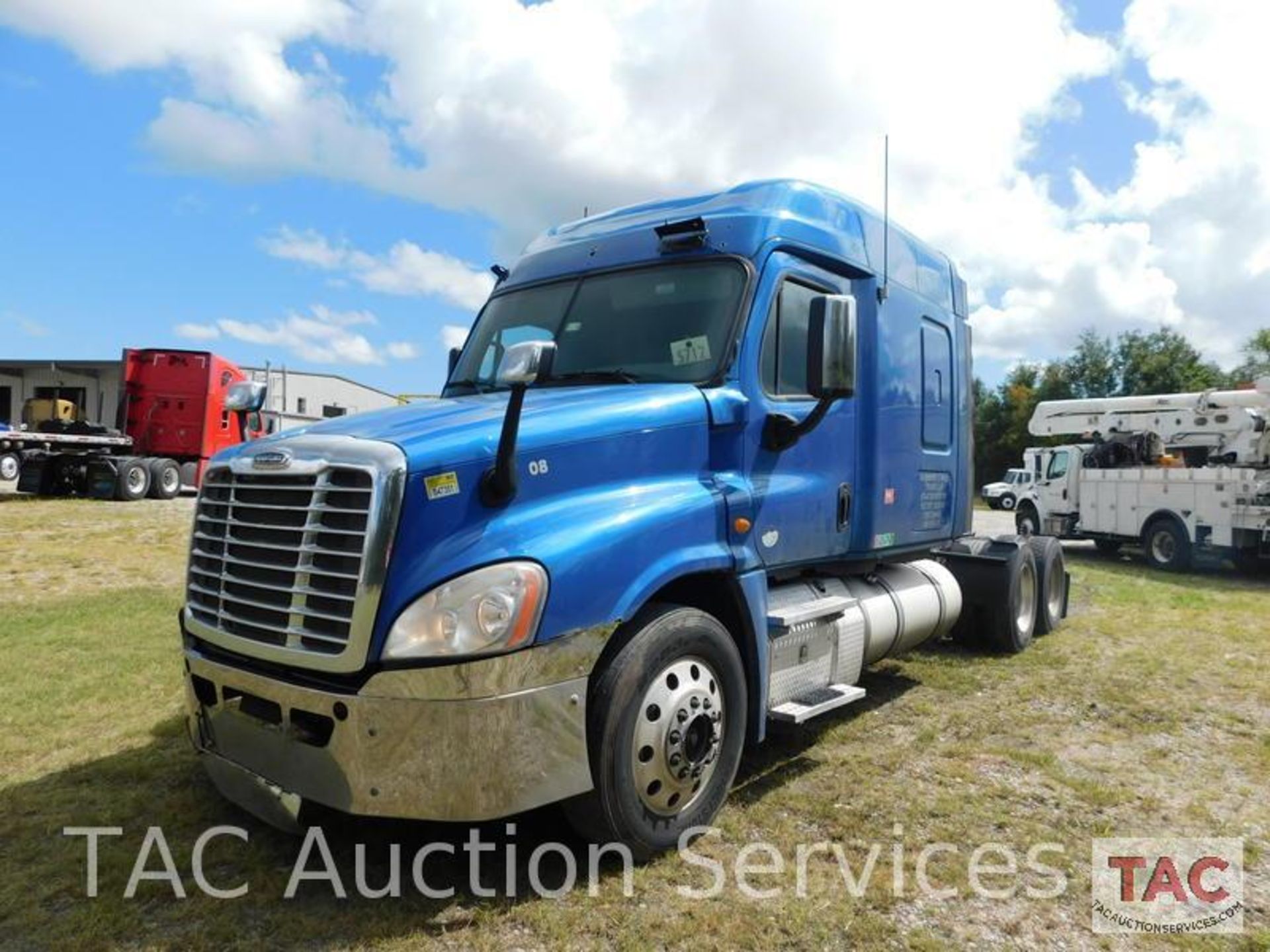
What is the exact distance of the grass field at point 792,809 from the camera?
3.17 meters

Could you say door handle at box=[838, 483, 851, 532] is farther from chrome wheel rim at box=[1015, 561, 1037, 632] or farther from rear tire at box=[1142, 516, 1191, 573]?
rear tire at box=[1142, 516, 1191, 573]

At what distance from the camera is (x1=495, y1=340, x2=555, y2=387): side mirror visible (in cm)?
315

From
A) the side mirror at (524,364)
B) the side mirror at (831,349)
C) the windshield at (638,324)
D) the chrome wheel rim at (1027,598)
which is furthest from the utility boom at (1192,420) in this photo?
the side mirror at (524,364)

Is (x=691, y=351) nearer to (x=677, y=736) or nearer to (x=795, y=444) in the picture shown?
(x=795, y=444)

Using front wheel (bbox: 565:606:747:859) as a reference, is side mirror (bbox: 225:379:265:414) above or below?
above

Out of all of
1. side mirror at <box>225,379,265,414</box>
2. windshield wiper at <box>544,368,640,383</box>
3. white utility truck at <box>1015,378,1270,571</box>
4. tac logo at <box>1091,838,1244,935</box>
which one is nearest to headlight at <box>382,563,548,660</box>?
windshield wiper at <box>544,368,640,383</box>

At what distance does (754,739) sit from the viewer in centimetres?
436

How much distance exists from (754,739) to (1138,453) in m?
16.8

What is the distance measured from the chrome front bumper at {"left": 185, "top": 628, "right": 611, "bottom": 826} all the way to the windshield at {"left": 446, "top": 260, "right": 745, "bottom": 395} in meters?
1.56

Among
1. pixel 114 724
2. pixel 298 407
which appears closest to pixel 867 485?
pixel 114 724

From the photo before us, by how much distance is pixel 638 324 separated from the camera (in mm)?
4523

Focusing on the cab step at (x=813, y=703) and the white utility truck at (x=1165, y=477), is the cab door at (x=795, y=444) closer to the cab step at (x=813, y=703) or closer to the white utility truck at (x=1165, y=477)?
the cab step at (x=813, y=703)

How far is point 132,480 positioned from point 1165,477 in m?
22.5

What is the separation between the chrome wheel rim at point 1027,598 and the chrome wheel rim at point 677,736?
16.1 ft
